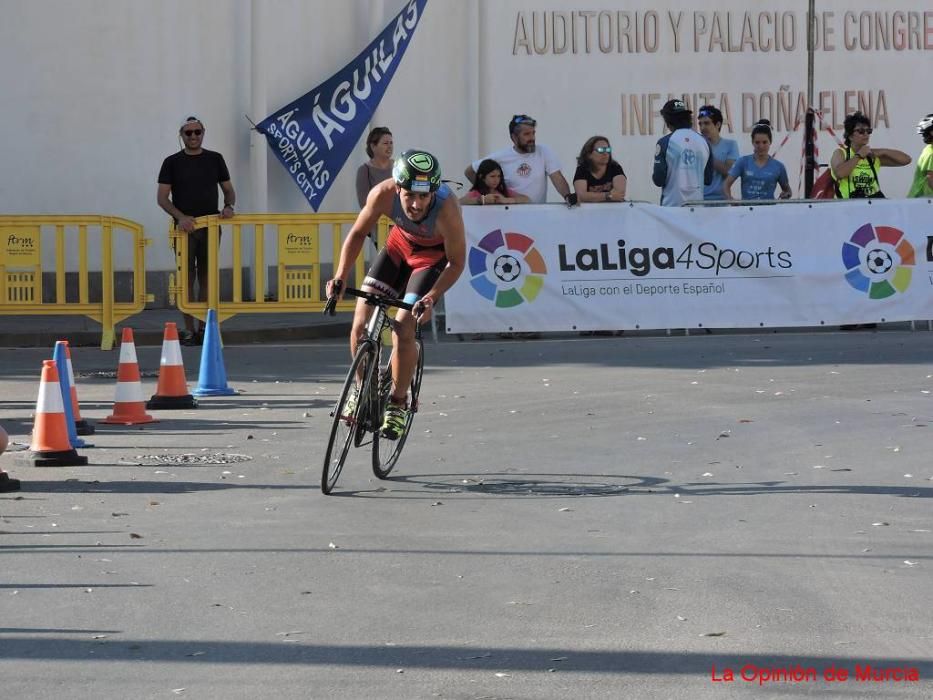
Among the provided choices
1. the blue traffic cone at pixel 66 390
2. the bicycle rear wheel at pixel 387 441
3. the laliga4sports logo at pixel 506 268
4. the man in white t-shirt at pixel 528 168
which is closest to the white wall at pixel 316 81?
the man in white t-shirt at pixel 528 168

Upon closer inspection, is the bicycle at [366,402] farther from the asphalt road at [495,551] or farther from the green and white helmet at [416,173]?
the green and white helmet at [416,173]

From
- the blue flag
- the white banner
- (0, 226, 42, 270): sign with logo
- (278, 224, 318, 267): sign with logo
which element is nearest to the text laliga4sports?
the white banner

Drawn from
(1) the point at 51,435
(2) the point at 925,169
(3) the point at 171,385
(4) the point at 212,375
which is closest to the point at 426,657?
(1) the point at 51,435

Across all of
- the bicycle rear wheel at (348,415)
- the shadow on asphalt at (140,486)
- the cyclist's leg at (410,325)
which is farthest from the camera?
the cyclist's leg at (410,325)

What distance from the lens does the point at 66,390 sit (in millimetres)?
11609

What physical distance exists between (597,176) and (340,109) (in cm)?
522

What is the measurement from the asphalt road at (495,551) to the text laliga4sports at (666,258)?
3984mm

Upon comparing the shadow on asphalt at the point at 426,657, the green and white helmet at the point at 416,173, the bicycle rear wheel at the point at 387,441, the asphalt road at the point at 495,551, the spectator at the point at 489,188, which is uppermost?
the spectator at the point at 489,188

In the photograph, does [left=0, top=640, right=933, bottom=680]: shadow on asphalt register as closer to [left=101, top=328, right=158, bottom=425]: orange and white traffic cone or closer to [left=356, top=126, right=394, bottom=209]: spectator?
[left=101, top=328, right=158, bottom=425]: orange and white traffic cone

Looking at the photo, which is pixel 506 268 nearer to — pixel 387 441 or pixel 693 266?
pixel 693 266

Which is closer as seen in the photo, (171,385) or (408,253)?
(408,253)

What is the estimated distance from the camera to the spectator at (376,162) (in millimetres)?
18609

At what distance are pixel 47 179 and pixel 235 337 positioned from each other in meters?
4.00

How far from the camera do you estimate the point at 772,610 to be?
695 centimetres
